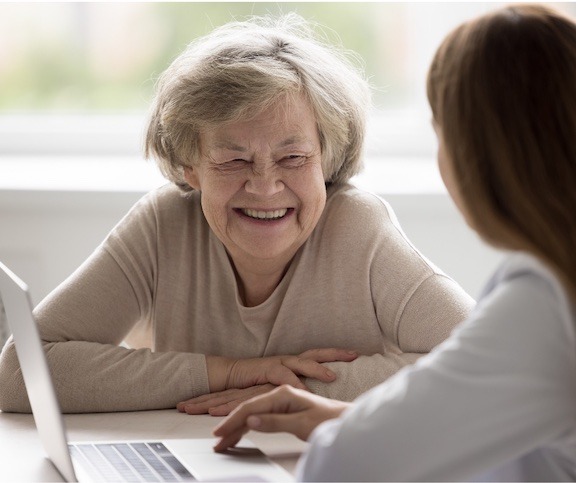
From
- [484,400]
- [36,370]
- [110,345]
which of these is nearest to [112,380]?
[110,345]

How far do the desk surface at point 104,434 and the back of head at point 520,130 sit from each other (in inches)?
19.2

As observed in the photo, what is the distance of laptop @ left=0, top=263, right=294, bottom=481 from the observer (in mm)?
1144

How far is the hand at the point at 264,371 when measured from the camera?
1644mm

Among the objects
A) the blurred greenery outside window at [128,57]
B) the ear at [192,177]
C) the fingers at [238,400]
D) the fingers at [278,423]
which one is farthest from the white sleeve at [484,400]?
the blurred greenery outside window at [128,57]

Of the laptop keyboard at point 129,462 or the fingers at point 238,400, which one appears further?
the fingers at point 238,400

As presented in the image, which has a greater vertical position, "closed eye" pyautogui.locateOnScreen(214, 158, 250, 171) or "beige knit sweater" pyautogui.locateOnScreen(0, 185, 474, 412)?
"closed eye" pyautogui.locateOnScreen(214, 158, 250, 171)

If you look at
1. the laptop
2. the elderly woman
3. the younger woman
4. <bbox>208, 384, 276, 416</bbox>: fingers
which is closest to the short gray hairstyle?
the elderly woman

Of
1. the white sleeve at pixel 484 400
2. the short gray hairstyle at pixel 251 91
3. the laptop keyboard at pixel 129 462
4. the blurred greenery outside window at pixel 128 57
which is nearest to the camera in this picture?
the white sleeve at pixel 484 400

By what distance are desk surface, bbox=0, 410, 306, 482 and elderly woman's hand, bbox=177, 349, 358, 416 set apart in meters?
0.07

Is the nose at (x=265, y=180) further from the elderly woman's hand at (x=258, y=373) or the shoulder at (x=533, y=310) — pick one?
the shoulder at (x=533, y=310)

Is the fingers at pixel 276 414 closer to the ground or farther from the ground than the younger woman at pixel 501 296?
closer to the ground

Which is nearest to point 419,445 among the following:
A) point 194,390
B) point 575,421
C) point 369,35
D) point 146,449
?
point 575,421

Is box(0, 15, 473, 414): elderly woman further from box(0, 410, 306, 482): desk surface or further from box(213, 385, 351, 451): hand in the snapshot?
box(213, 385, 351, 451): hand

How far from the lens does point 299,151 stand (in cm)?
174
